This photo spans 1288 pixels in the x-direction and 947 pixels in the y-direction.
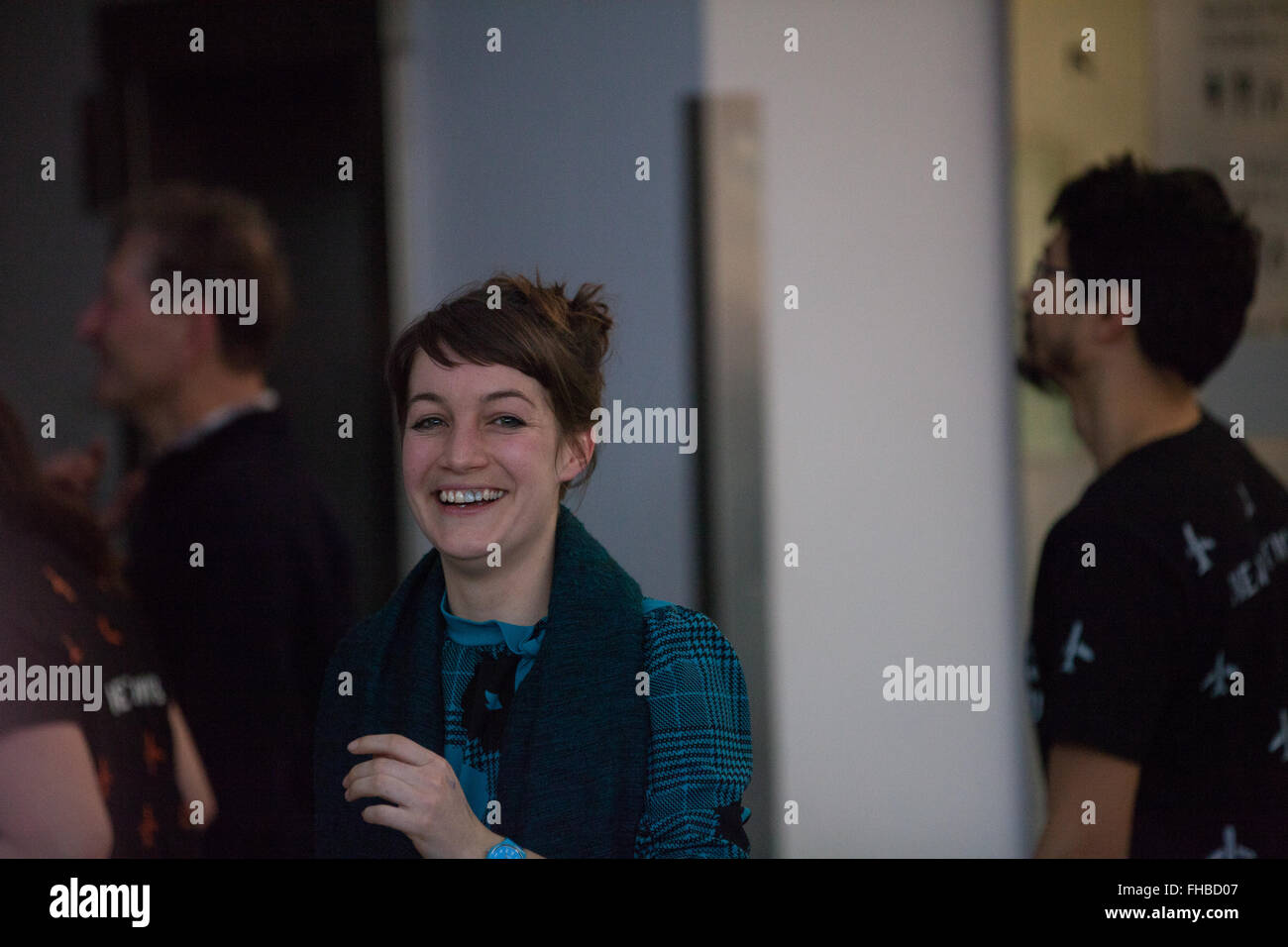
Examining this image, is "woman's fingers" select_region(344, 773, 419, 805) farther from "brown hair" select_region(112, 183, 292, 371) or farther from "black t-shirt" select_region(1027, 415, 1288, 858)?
"black t-shirt" select_region(1027, 415, 1288, 858)

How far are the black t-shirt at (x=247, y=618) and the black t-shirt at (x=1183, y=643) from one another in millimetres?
1676

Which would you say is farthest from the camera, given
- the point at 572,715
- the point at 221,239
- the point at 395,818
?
the point at 221,239

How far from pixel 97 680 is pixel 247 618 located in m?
0.34

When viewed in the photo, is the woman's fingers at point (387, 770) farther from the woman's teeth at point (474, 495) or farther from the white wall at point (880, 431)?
the white wall at point (880, 431)

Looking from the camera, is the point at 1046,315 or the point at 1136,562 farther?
the point at 1046,315

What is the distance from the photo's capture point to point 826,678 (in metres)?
2.89

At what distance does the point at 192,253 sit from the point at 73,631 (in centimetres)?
91

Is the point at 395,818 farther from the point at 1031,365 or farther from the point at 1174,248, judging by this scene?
the point at 1174,248

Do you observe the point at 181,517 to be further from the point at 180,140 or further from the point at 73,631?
the point at 180,140

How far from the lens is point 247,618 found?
2.84 m

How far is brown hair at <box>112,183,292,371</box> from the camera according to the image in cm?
288

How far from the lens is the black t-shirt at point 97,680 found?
260 centimetres

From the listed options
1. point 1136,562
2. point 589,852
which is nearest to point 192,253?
point 589,852

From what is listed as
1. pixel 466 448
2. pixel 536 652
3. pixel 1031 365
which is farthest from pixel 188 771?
pixel 1031 365
